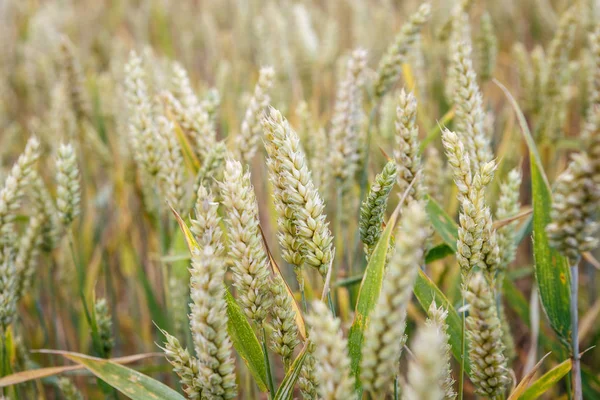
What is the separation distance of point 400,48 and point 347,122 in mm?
232

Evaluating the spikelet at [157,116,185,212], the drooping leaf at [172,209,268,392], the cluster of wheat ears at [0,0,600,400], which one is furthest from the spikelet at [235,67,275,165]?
the drooping leaf at [172,209,268,392]

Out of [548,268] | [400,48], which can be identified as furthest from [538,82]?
[548,268]

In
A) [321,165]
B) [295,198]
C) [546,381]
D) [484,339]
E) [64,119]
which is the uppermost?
[64,119]

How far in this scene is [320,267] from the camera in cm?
72

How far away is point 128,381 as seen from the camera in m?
0.81

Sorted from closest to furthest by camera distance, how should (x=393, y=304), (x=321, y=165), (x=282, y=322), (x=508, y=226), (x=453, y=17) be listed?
(x=393, y=304) → (x=282, y=322) → (x=508, y=226) → (x=321, y=165) → (x=453, y=17)

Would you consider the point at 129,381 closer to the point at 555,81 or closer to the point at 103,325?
the point at 103,325

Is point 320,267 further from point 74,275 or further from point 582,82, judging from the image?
point 582,82

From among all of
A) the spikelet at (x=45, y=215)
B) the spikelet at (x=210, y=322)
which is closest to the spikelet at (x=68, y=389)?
the spikelet at (x=45, y=215)

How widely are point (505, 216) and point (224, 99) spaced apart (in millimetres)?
1306

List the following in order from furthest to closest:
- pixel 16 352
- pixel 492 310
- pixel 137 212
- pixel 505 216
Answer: pixel 137 212 < pixel 16 352 < pixel 505 216 < pixel 492 310

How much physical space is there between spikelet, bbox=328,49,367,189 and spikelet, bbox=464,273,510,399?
19.2 inches

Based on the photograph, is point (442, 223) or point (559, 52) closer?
point (442, 223)

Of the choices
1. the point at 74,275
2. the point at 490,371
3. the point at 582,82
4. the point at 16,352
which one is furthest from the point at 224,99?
the point at 490,371
